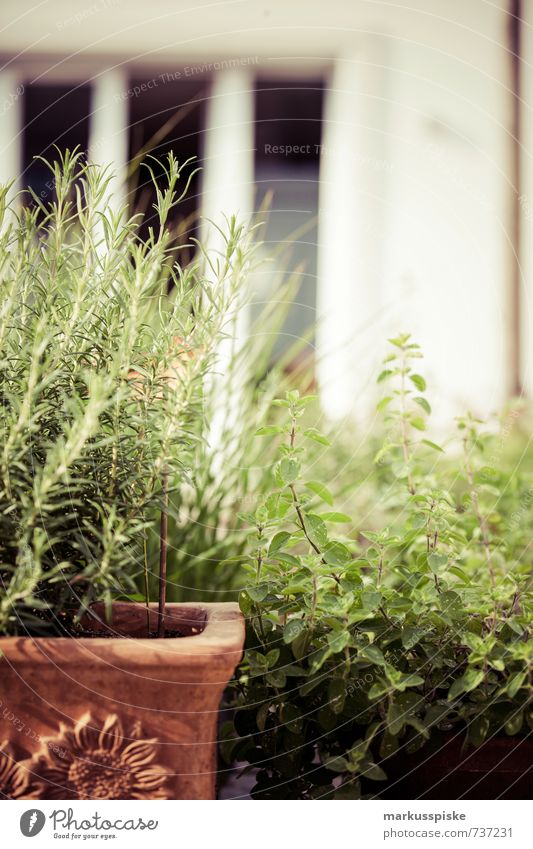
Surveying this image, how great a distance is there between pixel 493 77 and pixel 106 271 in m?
2.09

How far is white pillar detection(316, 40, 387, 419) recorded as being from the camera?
8.23 ft

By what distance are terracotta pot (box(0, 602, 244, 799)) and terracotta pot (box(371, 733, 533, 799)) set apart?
285 mm

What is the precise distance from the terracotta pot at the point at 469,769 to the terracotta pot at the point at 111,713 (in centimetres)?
28

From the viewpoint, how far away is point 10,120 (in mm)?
2598

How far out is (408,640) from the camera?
0.84m

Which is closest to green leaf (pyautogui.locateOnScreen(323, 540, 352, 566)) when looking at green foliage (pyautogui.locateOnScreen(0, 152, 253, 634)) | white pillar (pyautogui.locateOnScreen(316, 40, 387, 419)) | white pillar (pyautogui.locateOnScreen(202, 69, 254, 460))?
green foliage (pyautogui.locateOnScreen(0, 152, 253, 634))

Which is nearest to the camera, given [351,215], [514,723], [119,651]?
[119,651]

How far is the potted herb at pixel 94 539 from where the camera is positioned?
73 centimetres

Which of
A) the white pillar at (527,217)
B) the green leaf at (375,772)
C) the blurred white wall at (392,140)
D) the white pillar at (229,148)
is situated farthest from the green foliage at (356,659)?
the white pillar at (229,148)

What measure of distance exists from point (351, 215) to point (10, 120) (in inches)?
52.2

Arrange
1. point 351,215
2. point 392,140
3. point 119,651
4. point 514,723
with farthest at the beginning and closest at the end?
1. point 351,215
2. point 392,140
3. point 514,723
4. point 119,651
